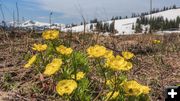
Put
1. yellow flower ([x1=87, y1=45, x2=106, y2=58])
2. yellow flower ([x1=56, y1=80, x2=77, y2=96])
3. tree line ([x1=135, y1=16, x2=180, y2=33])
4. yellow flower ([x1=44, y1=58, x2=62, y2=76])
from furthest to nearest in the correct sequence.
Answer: tree line ([x1=135, y1=16, x2=180, y2=33]) → yellow flower ([x1=44, y1=58, x2=62, y2=76]) → yellow flower ([x1=87, y1=45, x2=106, y2=58]) → yellow flower ([x1=56, y1=80, x2=77, y2=96])

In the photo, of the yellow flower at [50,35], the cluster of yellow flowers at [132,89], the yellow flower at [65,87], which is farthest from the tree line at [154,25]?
the yellow flower at [65,87]

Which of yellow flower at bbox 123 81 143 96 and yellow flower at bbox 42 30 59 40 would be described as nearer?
yellow flower at bbox 123 81 143 96

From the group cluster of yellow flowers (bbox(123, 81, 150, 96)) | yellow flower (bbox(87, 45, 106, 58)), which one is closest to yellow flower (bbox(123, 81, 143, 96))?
cluster of yellow flowers (bbox(123, 81, 150, 96))

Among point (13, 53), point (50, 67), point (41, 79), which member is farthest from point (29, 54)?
point (50, 67)

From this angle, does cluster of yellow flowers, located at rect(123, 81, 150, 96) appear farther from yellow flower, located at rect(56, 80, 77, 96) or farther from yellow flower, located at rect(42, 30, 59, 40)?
yellow flower, located at rect(42, 30, 59, 40)

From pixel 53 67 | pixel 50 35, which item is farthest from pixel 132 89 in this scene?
pixel 50 35

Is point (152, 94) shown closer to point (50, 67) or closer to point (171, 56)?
point (50, 67)

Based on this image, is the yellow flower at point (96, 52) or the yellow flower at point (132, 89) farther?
the yellow flower at point (96, 52)

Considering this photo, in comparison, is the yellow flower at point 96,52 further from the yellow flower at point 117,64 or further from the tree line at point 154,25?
the tree line at point 154,25

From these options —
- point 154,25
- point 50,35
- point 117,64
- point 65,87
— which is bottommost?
point 154,25

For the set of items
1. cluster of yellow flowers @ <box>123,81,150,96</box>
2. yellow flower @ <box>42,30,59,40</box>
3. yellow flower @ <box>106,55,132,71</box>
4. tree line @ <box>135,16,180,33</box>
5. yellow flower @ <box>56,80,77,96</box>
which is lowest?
tree line @ <box>135,16,180,33</box>

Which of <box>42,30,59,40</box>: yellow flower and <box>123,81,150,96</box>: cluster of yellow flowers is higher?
<box>42,30,59,40</box>: yellow flower

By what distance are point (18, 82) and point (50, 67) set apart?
5.38 feet

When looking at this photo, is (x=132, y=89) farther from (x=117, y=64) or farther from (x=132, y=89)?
(x=117, y=64)
